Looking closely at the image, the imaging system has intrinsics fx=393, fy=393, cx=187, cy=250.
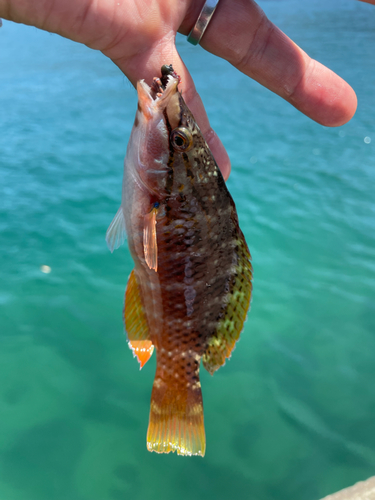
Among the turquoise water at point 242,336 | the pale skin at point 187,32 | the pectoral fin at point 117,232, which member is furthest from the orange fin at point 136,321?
the turquoise water at point 242,336

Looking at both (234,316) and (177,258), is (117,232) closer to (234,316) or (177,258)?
(177,258)

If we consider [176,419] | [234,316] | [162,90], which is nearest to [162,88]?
[162,90]

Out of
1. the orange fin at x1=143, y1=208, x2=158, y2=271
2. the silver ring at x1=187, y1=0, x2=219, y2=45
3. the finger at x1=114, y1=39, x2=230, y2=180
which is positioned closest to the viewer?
the orange fin at x1=143, y1=208, x2=158, y2=271

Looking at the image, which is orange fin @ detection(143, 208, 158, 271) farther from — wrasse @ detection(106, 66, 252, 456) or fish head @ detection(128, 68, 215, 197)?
fish head @ detection(128, 68, 215, 197)

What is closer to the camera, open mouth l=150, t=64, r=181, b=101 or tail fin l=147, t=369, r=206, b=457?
open mouth l=150, t=64, r=181, b=101

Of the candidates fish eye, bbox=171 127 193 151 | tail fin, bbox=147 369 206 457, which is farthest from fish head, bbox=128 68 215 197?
tail fin, bbox=147 369 206 457

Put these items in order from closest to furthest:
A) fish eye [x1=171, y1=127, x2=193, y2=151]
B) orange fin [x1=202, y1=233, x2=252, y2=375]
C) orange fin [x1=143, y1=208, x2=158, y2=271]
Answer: orange fin [x1=143, y1=208, x2=158, y2=271]
fish eye [x1=171, y1=127, x2=193, y2=151]
orange fin [x1=202, y1=233, x2=252, y2=375]

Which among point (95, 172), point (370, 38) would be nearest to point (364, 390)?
point (95, 172)
